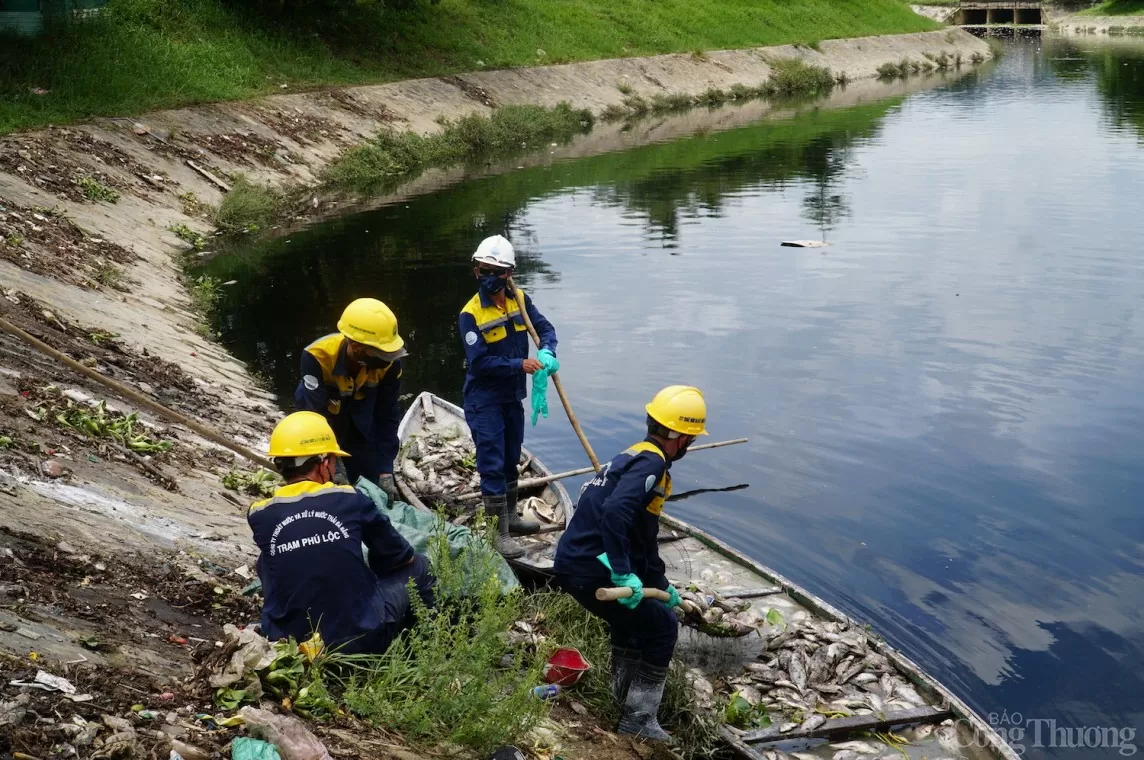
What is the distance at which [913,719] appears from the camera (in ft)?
26.2

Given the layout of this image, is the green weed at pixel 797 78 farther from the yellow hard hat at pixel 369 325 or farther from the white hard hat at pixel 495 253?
the yellow hard hat at pixel 369 325

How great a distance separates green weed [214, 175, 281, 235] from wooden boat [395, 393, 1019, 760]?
16098mm

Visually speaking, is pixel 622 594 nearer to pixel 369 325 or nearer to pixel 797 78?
pixel 369 325

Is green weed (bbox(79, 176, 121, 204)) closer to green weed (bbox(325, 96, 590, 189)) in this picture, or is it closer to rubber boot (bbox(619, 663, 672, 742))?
green weed (bbox(325, 96, 590, 189))

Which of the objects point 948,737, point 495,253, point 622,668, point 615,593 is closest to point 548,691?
point 622,668

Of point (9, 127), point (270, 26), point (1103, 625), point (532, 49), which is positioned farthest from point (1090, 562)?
point (532, 49)

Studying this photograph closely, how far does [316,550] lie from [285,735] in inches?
45.8

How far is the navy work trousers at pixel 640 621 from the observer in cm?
735

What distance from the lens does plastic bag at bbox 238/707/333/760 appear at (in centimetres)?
545

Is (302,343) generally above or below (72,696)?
below

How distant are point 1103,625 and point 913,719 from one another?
128 inches

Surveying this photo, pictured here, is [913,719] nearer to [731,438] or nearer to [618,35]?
[731,438]

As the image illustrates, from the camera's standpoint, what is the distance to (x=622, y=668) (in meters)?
7.66

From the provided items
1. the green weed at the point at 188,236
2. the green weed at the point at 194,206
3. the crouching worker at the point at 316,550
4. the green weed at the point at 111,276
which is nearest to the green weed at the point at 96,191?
the green weed at the point at 188,236
